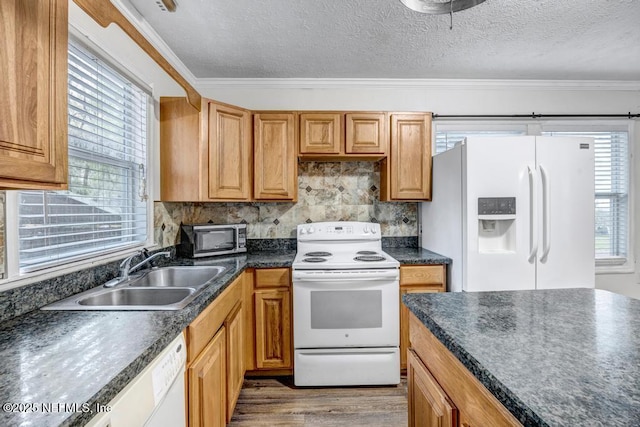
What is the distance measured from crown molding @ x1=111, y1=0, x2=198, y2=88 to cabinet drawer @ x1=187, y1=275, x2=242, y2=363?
1.67 meters

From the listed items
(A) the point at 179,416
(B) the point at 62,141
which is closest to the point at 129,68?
(B) the point at 62,141

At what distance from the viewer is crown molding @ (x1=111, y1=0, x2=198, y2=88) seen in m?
1.75

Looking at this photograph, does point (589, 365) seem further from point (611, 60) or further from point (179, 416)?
point (611, 60)

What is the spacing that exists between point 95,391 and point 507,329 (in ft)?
3.38

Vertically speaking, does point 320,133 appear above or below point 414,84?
below

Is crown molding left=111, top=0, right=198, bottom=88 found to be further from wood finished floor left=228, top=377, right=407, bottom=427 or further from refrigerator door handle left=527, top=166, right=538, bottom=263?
refrigerator door handle left=527, top=166, right=538, bottom=263

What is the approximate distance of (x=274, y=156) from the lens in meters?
2.58

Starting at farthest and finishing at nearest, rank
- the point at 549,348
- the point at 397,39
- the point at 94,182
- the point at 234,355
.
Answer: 1. the point at 397,39
2. the point at 234,355
3. the point at 94,182
4. the point at 549,348

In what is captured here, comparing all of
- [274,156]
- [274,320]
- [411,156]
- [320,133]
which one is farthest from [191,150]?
[411,156]

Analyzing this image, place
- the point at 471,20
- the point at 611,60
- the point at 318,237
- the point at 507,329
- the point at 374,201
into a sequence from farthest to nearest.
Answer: the point at 374,201 → the point at 318,237 → the point at 611,60 → the point at 471,20 → the point at 507,329

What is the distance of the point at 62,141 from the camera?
0.92 m

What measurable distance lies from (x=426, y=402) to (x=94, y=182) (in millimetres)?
1843

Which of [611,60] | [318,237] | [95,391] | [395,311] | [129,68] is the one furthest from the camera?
[318,237]

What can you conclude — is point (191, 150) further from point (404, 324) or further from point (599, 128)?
point (599, 128)
